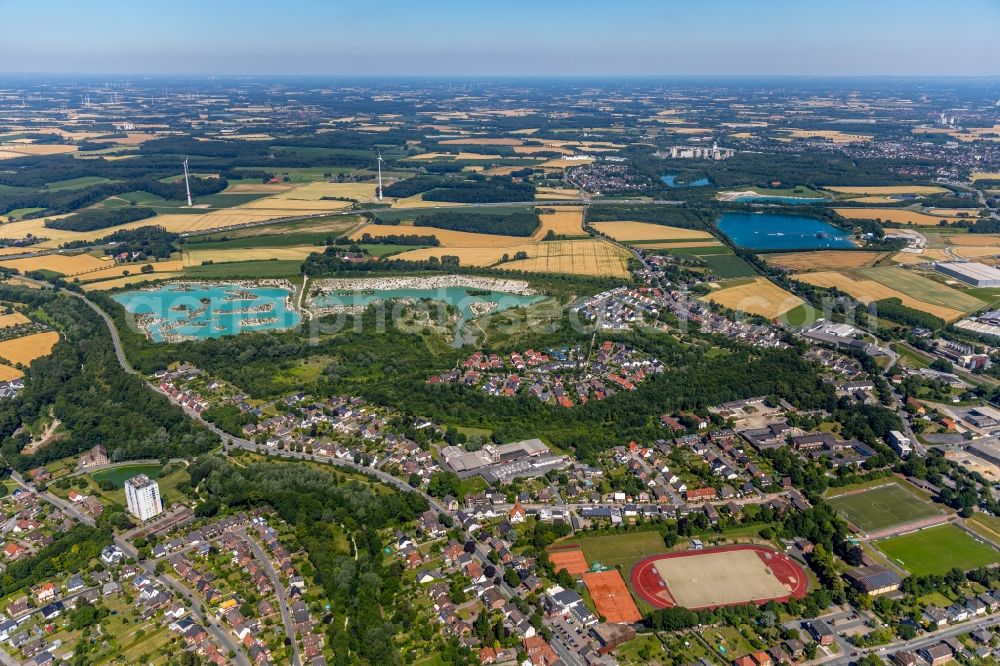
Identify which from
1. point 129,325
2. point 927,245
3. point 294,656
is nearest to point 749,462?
point 294,656

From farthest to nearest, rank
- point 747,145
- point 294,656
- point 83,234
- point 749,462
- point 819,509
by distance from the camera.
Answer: point 747,145
point 83,234
point 749,462
point 819,509
point 294,656

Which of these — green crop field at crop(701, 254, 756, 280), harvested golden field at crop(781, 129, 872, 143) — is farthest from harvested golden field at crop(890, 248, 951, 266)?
harvested golden field at crop(781, 129, 872, 143)

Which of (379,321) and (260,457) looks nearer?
(260,457)

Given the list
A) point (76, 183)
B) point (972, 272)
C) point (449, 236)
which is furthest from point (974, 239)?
point (76, 183)

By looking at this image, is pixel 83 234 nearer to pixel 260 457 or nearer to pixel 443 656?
pixel 260 457

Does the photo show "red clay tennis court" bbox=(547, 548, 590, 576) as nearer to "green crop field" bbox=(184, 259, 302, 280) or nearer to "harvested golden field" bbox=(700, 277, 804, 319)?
"harvested golden field" bbox=(700, 277, 804, 319)

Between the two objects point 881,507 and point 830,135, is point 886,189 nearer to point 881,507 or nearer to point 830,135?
point 830,135

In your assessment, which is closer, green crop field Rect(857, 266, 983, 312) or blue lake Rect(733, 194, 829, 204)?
green crop field Rect(857, 266, 983, 312)
